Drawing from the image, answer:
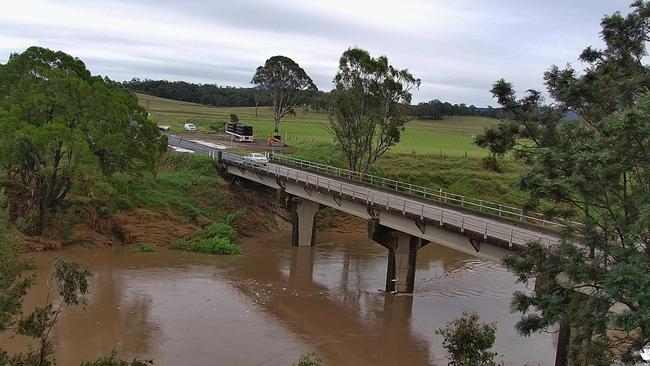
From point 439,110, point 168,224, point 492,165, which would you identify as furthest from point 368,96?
point 439,110

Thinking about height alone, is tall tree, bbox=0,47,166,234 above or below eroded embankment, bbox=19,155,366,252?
above

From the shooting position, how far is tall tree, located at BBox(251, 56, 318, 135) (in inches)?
3039

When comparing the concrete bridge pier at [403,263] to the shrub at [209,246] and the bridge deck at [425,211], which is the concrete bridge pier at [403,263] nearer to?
the bridge deck at [425,211]

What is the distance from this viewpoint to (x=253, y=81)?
79.4 meters

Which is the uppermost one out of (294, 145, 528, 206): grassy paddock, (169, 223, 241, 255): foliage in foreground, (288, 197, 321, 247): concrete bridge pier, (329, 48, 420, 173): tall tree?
(329, 48, 420, 173): tall tree

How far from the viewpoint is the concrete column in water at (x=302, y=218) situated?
4200cm

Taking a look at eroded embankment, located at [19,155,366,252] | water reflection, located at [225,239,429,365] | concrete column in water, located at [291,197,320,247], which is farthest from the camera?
concrete column in water, located at [291,197,320,247]

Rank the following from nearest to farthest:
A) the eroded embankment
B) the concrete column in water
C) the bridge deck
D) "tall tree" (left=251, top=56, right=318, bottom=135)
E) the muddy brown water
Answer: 1. the muddy brown water
2. the bridge deck
3. the eroded embankment
4. the concrete column in water
5. "tall tree" (left=251, top=56, right=318, bottom=135)

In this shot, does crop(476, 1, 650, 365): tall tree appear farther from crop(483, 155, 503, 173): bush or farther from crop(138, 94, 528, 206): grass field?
crop(483, 155, 503, 173): bush

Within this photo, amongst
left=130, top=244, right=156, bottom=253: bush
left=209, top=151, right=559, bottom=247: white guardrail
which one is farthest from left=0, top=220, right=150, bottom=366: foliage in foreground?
left=130, top=244, right=156, bottom=253: bush

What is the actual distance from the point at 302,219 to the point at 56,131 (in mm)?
17113

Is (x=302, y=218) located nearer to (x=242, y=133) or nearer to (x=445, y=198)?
(x=445, y=198)

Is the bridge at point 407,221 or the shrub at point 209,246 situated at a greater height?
the bridge at point 407,221

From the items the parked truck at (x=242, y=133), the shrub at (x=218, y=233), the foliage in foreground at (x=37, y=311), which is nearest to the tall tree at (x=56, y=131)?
the shrub at (x=218, y=233)
